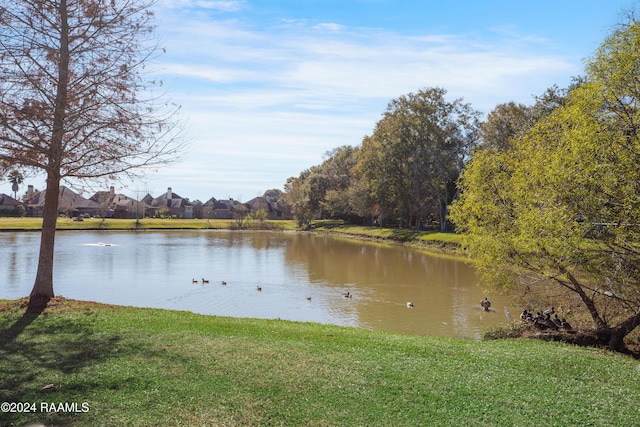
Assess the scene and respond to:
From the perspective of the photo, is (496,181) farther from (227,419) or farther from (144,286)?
(144,286)

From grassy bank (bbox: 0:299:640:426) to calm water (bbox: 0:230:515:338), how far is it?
7.30 metres

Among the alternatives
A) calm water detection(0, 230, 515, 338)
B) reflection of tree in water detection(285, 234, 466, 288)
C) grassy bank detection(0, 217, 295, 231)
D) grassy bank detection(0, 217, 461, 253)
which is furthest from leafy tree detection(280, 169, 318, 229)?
calm water detection(0, 230, 515, 338)

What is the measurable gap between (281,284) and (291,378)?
20.0 m

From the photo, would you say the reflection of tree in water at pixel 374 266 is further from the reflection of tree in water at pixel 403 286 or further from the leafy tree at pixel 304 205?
the leafy tree at pixel 304 205

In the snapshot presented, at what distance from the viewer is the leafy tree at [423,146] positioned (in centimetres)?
6197

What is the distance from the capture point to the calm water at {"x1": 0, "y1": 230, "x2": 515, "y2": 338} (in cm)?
2125

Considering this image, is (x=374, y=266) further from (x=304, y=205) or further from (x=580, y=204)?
(x=304, y=205)

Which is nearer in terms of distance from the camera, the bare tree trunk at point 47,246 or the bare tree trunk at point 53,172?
the bare tree trunk at point 53,172

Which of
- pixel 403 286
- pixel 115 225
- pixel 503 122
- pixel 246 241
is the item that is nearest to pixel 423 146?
pixel 503 122

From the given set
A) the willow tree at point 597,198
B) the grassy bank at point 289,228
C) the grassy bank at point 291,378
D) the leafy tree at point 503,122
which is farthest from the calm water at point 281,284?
the leafy tree at point 503,122

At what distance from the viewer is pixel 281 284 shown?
2909 cm

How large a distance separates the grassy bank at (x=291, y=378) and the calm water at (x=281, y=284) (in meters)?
7.30

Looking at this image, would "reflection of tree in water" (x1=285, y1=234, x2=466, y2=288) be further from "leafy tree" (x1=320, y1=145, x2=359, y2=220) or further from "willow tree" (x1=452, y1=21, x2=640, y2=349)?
"leafy tree" (x1=320, y1=145, x2=359, y2=220)

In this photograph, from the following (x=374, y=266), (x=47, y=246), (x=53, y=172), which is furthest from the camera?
(x=374, y=266)
